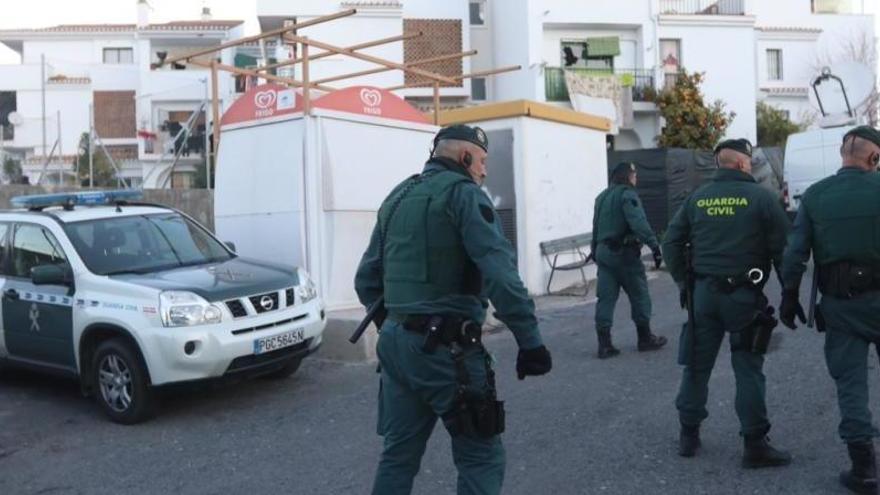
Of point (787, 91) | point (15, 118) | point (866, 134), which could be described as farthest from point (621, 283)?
point (15, 118)

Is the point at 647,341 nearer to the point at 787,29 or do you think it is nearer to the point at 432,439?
the point at 432,439

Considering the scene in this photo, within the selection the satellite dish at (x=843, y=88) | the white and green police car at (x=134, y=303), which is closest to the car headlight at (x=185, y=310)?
the white and green police car at (x=134, y=303)

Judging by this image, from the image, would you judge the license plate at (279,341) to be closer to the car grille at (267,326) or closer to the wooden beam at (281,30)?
the car grille at (267,326)

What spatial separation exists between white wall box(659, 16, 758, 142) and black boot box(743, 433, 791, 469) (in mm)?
28029

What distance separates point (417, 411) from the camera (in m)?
3.81

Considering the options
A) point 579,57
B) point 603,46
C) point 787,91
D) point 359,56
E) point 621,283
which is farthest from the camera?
point 787,91

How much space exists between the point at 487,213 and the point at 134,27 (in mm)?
43545

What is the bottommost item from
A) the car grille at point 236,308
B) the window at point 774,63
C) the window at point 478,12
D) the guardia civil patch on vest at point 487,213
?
the car grille at point 236,308

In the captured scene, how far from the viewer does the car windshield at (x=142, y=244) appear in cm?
748

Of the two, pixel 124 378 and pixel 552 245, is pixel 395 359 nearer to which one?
pixel 124 378

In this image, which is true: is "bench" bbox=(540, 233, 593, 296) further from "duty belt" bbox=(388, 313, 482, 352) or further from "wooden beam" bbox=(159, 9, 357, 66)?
"duty belt" bbox=(388, 313, 482, 352)

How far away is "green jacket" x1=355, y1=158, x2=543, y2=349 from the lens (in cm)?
359

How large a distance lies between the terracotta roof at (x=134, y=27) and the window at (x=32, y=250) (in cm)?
3323

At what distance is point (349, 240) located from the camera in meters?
9.91
